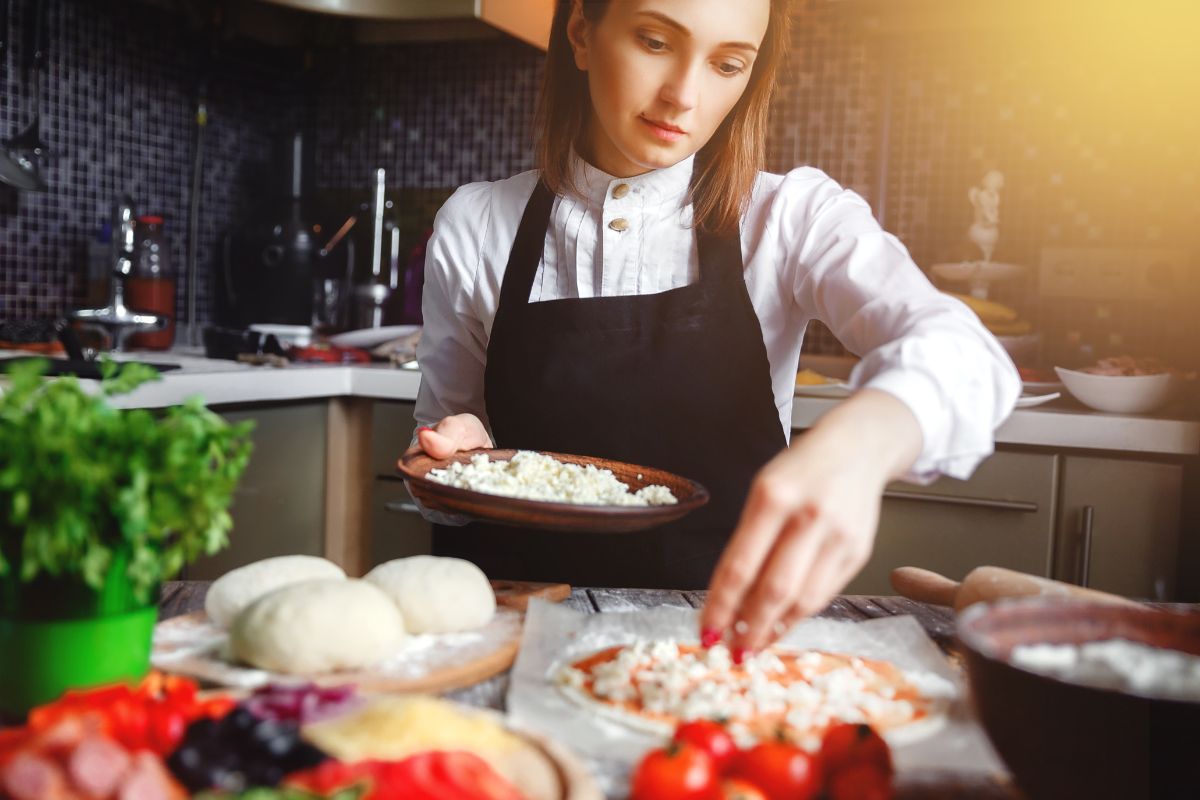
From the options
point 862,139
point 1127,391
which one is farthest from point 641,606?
point 862,139

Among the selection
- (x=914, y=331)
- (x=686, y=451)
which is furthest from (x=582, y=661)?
(x=686, y=451)

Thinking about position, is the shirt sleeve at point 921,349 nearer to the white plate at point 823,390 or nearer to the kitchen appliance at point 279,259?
the white plate at point 823,390

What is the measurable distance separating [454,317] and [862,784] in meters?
1.06

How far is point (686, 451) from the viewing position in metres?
1.39

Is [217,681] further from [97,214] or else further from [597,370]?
[97,214]

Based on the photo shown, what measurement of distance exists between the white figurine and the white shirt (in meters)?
1.08

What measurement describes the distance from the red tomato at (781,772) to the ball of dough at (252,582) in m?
0.43

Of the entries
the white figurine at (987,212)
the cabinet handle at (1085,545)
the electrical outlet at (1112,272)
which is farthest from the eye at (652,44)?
the electrical outlet at (1112,272)

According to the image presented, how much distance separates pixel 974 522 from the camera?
76.5 inches

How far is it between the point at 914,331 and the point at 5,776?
702 mm

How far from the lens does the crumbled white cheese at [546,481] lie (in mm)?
996

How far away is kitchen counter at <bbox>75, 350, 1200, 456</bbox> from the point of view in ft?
5.95

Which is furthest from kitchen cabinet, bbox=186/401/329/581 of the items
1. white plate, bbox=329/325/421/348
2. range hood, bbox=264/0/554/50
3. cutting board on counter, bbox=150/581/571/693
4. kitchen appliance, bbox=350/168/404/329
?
cutting board on counter, bbox=150/581/571/693

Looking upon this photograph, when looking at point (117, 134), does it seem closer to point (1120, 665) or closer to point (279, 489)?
point (279, 489)
